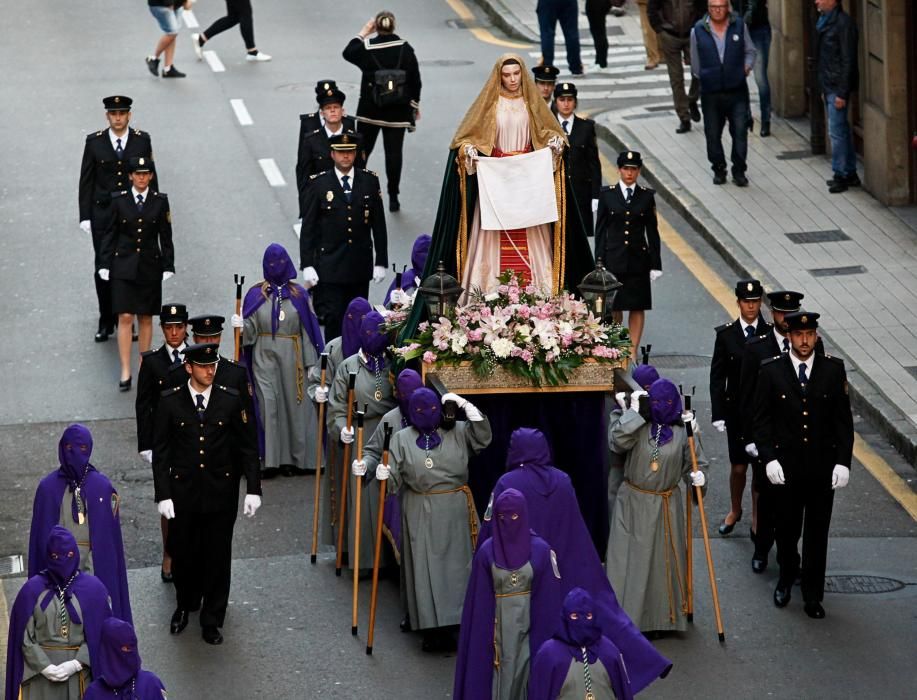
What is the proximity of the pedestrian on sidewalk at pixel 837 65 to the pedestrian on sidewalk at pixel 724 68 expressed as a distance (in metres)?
0.86

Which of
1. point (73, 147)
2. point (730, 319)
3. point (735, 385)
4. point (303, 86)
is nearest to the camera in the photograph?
point (735, 385)

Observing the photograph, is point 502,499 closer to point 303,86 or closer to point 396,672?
point 396,672

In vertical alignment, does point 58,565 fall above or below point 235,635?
above

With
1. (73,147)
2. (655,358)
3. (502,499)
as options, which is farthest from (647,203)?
(73,147)

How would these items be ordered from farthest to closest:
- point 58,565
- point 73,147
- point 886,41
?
point 73,147
point 886,41
point 58,565

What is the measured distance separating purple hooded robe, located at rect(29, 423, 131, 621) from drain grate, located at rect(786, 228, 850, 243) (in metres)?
10.7

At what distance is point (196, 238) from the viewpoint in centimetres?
2233

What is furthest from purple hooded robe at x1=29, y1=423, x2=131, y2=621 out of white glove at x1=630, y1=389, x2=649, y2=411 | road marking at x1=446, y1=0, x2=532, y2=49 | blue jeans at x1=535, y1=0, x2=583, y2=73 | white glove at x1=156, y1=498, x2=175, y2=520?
road marking at x1=446, y1=0, x2=532, y2=49

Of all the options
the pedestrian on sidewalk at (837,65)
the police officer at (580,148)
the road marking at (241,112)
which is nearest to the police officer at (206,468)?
the police officer at (580,148)

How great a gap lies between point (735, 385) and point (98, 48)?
19577mm

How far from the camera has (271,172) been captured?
24.8 m

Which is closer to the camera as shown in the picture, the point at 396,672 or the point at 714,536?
the point at 396,672

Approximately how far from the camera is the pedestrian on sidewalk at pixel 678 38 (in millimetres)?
25219

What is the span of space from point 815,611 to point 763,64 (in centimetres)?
1259
